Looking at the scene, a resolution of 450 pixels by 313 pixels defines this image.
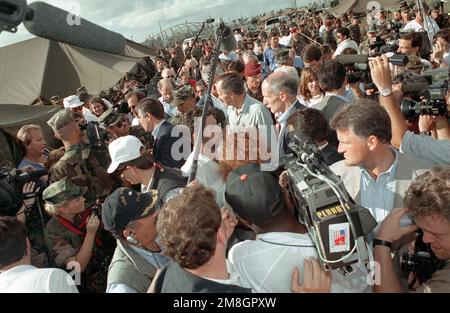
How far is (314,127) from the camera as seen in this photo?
114 inches

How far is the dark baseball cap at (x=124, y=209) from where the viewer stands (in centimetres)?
230

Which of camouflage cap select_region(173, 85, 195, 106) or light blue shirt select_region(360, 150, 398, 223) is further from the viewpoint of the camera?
camouflage cap select_region(173, 85, 195, 106)

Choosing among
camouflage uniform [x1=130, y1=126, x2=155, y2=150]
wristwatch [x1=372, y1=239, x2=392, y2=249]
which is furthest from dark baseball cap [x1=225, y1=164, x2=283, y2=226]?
camouflage uniform [x1=130, y1=126, x2=155, y2=150]

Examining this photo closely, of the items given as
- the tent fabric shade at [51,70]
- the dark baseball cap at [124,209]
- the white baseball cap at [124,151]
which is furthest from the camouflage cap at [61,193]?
the tent fabric shade at [51,70]

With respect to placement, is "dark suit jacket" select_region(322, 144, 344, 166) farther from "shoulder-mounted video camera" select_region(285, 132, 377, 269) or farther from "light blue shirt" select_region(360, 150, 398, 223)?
"shoulder-mounted video camera" select_region(285, 132, 377, 269)

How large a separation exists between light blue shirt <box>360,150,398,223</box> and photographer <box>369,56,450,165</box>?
0.76 feet

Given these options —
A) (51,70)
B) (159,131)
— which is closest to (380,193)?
(159,131)

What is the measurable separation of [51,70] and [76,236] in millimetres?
10419

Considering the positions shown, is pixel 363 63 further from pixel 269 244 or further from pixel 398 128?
pixel 269 244

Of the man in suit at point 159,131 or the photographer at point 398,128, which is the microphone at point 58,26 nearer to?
the photographer at point 398,128

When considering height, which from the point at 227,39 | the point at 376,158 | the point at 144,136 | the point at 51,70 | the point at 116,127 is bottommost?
the point at 376,158

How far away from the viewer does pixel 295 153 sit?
203 cm

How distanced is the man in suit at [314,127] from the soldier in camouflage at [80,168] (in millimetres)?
2015

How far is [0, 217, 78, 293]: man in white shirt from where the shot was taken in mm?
1728
